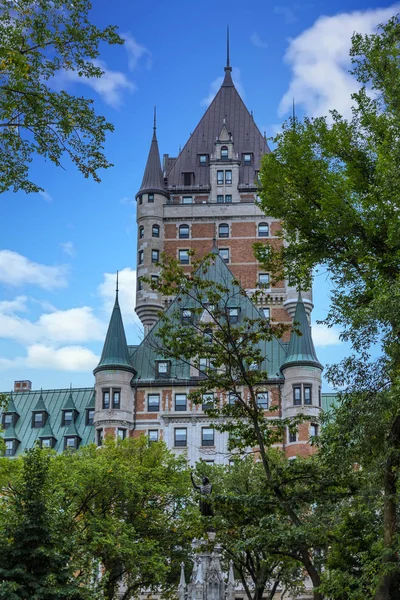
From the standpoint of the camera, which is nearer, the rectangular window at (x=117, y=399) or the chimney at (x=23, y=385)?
the rectangular window at (x=117, y=399)

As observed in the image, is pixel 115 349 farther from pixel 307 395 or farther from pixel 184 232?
pixel 184 232

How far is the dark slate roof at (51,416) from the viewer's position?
68375 millimetres

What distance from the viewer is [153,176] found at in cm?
7788

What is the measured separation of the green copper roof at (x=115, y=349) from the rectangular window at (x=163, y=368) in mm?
1972

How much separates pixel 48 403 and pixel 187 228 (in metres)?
17.8

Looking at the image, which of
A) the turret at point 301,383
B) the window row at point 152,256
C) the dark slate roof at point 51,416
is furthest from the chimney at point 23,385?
the turret at point 301,383

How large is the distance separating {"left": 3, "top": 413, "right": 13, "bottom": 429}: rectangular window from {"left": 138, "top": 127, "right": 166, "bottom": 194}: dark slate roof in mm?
20893

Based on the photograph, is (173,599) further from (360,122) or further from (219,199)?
(219,199)

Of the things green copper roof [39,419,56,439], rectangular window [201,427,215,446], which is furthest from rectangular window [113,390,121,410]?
green copper roof [39,419,56,439]

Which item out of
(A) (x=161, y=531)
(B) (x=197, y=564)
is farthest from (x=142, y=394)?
(B) (x=197, y=564)

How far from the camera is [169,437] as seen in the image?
199 ft

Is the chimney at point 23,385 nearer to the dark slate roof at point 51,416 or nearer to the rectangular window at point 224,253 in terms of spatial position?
the dark slate roof at point 51,416

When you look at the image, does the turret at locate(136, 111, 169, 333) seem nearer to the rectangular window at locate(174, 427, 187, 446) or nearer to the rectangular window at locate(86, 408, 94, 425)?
the rectangular window at locate(86, 408, 94, 425)

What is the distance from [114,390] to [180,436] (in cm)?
523
